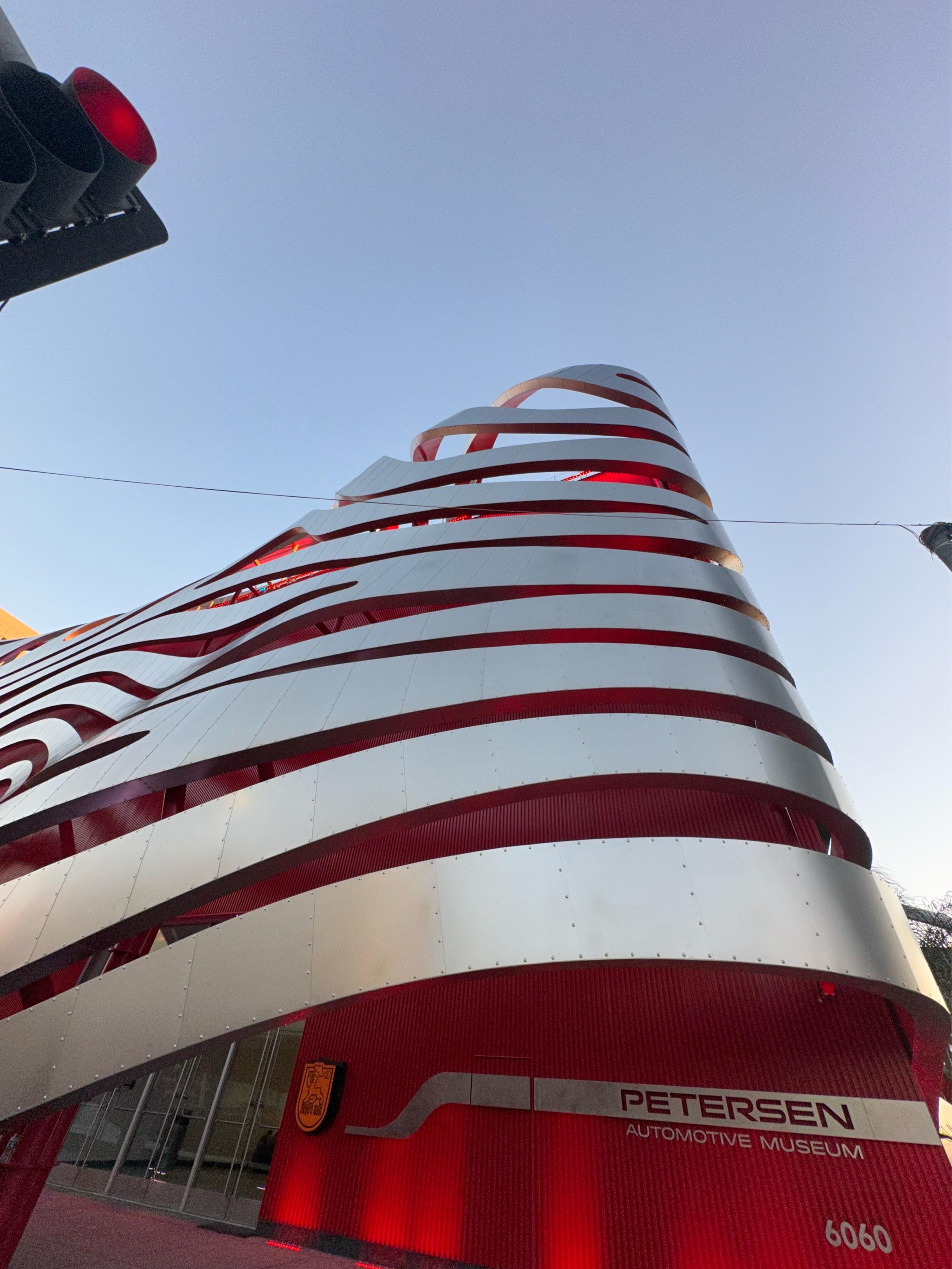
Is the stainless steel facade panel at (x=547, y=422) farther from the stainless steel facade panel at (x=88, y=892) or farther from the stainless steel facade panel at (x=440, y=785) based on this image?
the stainless steel facade panel at (x=88, y=892)

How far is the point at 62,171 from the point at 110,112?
2.19 ft

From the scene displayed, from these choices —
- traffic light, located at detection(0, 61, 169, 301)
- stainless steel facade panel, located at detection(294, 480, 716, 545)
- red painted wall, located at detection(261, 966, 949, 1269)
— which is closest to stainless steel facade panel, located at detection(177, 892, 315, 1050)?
red painted wall, located at detection(261, 966, 949, 1269)

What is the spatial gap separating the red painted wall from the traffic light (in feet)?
26.0

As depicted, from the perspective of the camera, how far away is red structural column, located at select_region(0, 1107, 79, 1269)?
6.07m

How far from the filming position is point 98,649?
15875 mm

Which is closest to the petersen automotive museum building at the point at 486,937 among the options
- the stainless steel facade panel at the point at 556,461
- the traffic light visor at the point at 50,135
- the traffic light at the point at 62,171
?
the stainless steel facade panel at the point at 556,461

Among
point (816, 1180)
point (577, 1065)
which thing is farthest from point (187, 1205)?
point (816, 1180)

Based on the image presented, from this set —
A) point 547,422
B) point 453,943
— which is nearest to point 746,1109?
point 453,943

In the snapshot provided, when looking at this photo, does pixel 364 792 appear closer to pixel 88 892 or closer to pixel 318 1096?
pixel 88 892

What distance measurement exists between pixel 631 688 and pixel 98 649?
1426 cm

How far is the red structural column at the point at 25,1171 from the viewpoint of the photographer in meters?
6.07

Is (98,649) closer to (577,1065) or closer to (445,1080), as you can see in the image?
(445,1080)

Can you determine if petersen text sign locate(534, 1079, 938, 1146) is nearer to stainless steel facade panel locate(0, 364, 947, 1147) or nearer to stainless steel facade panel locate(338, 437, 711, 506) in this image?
stainless steel facade panel locate(0, 364, 947, 1147)

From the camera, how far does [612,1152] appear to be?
767 cm
